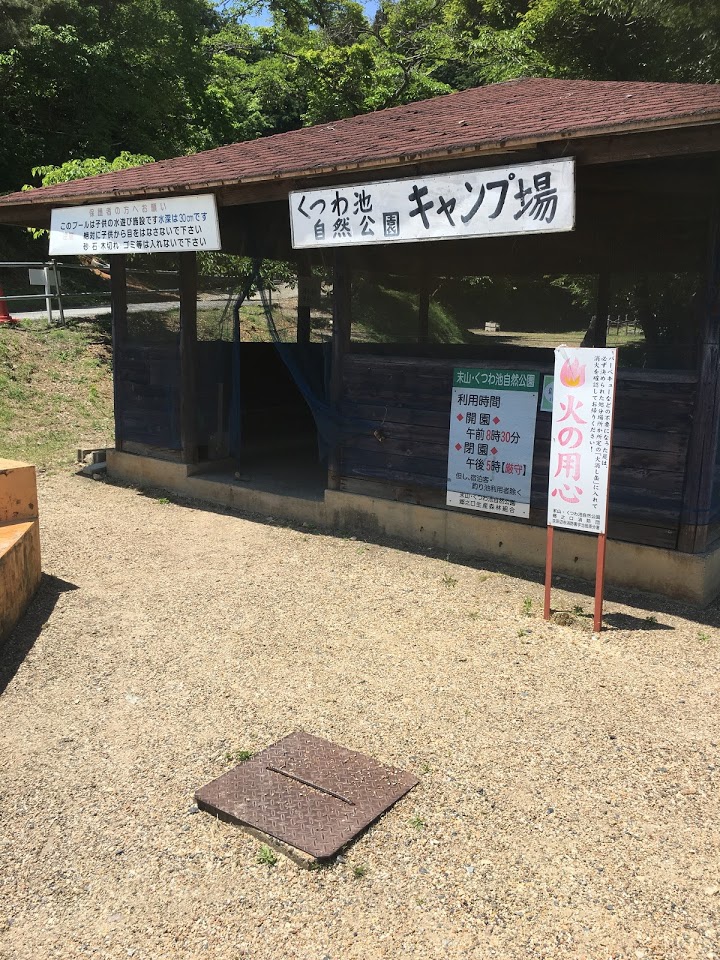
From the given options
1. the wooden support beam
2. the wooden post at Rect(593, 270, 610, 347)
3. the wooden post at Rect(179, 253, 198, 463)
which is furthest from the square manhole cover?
the wooden post at Rect(179, 253, 198, 463)

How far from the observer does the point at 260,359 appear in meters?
10.1

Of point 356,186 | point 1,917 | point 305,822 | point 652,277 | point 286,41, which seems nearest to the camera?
point 1,917

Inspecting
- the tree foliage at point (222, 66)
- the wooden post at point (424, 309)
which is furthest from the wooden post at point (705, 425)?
the tree foliage at point (222, 66)

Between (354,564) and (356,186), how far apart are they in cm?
296

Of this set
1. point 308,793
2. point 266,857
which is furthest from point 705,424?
point 266,857

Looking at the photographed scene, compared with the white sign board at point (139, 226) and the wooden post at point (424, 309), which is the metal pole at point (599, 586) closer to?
the wooden post at point (424, 309)

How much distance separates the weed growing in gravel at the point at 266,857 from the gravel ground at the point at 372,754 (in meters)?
0.03

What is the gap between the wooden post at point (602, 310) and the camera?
6770 millimetres

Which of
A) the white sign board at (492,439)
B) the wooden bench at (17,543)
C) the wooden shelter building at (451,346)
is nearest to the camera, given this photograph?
the wooden bench at (17,543)

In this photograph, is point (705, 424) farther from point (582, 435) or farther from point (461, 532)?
point (461, 532)

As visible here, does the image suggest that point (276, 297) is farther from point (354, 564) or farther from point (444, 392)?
point (354, 564)

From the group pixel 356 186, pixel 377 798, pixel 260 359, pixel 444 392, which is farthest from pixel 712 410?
pixel 260 359

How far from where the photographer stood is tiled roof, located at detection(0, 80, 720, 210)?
4.67 metres

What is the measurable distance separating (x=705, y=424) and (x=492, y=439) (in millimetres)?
1620
